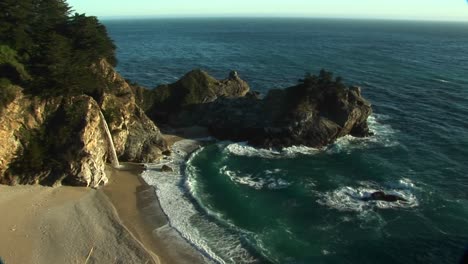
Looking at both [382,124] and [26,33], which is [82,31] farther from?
[382,124]

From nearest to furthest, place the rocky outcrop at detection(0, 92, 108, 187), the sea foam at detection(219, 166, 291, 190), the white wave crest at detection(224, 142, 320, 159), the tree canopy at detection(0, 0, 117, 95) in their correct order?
1. the rocky outcrop at detection(0, 92, 108, 187)
2. the tree canopy at detection(0, 0, 117, 95)
3. the sea foam at detection(219, 166, 291, 190)
4. the white wave crest at detection(224, 142, 320, 159)

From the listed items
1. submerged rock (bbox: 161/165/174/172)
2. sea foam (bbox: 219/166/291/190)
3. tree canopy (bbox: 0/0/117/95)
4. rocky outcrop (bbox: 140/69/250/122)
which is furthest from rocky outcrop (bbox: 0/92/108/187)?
rocky outcrop (bbox: 140/69/250/122)

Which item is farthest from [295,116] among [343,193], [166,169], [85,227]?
[85,227]

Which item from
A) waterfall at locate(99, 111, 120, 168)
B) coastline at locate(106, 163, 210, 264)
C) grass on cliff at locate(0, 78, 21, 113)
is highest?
grass on cliff at locate(0, 78, 21, 113)

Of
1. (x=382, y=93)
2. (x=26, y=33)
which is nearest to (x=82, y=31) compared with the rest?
(x=26, y=33)

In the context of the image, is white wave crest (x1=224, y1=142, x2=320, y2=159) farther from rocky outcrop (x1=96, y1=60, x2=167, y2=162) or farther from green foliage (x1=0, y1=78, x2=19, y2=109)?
green foliage (x1=0, y1=78, x2=19, y2=109)
